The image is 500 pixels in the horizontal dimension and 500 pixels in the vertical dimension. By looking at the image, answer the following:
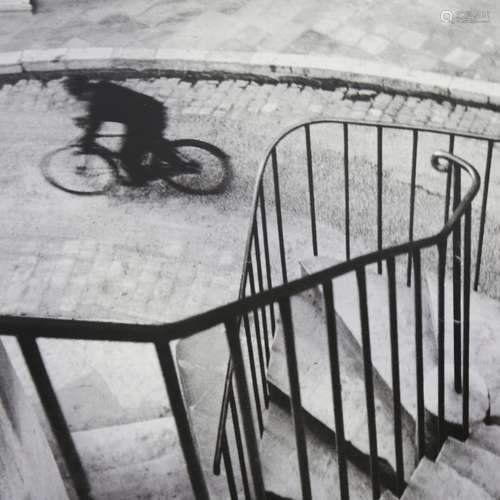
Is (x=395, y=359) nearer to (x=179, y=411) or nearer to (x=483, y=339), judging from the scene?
(x=179, y=411)

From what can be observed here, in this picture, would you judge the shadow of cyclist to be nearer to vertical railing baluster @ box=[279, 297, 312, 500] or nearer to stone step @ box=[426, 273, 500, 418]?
stone step @ box=[426, 273, 500, 418]

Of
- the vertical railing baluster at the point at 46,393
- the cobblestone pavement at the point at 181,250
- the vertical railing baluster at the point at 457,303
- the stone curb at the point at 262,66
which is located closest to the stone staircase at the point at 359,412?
the vertical railing baluster at the point at 457,303

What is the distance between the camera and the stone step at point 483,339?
3.56 metres

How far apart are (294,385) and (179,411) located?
1.45ft

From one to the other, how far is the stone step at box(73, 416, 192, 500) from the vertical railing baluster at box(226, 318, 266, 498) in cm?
147

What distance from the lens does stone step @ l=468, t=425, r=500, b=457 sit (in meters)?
3.17

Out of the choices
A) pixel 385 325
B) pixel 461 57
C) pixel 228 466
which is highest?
pixel 385 325

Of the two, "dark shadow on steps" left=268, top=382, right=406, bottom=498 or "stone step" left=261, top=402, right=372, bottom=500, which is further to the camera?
"stone step" left=261, top=402, right=372, bottom=500

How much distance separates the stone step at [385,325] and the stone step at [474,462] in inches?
9.9

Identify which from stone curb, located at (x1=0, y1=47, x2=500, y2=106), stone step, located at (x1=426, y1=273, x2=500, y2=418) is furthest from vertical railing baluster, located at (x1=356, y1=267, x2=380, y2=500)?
stone curb, located at (x1=0, y1=47, x2=500, y2=106)

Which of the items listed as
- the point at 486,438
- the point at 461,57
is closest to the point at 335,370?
the point at 486,438

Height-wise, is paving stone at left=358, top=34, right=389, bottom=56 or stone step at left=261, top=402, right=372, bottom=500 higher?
stone step at left=261, top=402, right=372, bottom=500

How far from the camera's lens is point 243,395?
2.11 metres

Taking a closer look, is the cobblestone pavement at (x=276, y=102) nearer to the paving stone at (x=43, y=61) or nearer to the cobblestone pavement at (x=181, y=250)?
the cobblestone pavement at (x=181, y=250)
